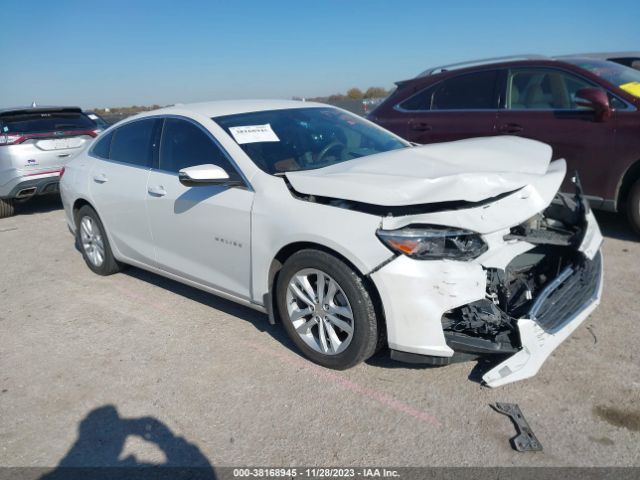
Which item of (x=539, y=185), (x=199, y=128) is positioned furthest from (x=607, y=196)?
(x=199, y=128)

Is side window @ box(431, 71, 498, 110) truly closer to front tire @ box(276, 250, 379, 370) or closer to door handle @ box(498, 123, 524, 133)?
door handle @ box(498, 123, 524, 133)

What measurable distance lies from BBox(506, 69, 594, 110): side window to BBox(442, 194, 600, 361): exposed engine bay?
6.54ft

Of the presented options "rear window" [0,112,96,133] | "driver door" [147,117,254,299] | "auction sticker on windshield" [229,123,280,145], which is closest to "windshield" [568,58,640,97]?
"auction sticker on windshield" [229,123,280,145]

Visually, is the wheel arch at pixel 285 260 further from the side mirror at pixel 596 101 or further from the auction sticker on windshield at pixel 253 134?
the side mirror at pixel 596 101

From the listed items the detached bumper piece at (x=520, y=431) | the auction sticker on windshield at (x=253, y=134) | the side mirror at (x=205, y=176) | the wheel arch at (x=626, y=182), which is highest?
the auction sticker on windshield at (x=253, y=134)

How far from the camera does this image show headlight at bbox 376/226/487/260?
2658 mm

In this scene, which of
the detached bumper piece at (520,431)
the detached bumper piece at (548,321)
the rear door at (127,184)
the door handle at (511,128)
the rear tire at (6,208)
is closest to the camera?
the detached bumper piece at (520,431)

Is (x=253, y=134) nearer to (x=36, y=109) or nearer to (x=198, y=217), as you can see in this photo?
(x=198, y=217)

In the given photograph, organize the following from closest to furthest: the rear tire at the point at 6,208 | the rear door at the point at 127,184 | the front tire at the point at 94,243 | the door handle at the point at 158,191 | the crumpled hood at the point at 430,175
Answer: the crumpled hood at the point at 430,175 → the door handle at the point at 158,191 → the rear door at the point at 127,184 → the front tire at the point at 94,243 → the rear tire at the point at 6,208

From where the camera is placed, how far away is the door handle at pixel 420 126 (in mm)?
5852

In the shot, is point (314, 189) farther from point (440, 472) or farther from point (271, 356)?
point (440, 472)

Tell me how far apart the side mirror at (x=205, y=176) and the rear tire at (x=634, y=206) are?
143 inches

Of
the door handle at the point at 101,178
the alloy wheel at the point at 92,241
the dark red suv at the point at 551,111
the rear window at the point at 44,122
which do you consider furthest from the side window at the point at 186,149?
the rear window at the point at 44,122

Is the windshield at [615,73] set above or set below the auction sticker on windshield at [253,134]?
above
